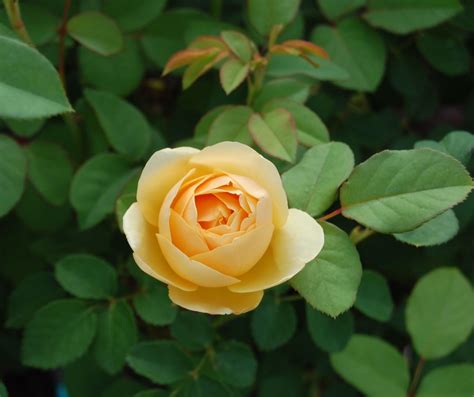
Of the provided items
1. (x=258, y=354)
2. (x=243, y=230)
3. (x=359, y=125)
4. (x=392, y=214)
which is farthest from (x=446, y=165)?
(x=258, y=354)

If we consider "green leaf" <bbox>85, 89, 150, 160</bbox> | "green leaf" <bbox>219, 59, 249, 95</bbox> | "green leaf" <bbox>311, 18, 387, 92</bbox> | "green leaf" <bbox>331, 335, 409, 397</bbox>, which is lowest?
"green leaf" <bbox>331, 335, 409, 397</bbox>

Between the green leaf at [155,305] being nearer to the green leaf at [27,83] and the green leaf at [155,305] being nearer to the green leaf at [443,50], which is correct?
the green leaf at [27,83]

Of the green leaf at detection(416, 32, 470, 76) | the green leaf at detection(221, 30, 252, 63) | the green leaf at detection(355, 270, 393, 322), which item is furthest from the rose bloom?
the green leaf at detection(416, 32, 470, 76)

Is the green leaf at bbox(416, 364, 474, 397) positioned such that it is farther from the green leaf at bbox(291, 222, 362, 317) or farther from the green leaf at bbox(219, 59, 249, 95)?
the green leaf at bbox(219, 59, 249, 95)

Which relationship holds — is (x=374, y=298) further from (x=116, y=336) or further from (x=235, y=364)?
(x=116, y=336)

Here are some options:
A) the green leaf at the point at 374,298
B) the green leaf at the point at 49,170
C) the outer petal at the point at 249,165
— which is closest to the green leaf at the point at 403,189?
the outer petal at the point at 249,165

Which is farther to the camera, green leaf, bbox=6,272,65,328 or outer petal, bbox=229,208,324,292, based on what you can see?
green leaf, bbox=6,272,65,328
